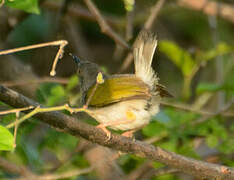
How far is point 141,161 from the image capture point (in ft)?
13.2

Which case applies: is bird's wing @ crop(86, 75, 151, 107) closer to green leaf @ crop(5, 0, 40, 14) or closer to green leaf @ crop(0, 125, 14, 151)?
green leaf @ crop(5, 0, 40, 14)

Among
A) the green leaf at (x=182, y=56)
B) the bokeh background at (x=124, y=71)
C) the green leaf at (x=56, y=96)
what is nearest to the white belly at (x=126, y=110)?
the bokeh background at (x=124, y=71)

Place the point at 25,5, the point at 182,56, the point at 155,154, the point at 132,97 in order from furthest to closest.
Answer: the point at 182,56 < the point at 132,97 < the point at 155,154 < the point at 25,5

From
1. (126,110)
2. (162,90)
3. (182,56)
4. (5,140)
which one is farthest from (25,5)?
(182,56)

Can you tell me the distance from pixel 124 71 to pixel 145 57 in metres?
1.16

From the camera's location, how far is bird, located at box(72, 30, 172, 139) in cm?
292

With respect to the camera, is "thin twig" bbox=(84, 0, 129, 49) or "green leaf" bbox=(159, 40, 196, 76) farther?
"green leaf" bbox=(159, 40, 196, 76)

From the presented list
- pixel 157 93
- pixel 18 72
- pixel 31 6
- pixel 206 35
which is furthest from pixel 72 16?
pixel 31 6

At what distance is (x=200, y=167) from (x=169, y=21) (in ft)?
14.6

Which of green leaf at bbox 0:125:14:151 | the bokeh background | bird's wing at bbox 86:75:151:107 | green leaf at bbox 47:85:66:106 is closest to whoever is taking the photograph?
green leaf at bbox 0:125:14:151

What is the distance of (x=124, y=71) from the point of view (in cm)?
432

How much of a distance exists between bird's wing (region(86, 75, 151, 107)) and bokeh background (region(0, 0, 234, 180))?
8.9 inches

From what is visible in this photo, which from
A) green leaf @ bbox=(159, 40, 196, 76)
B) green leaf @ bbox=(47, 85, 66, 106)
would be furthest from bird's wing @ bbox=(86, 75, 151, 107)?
green leaf @ bbox=(159, 40, 196, 76)

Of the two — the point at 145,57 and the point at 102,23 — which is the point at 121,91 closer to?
the point at 145,57
